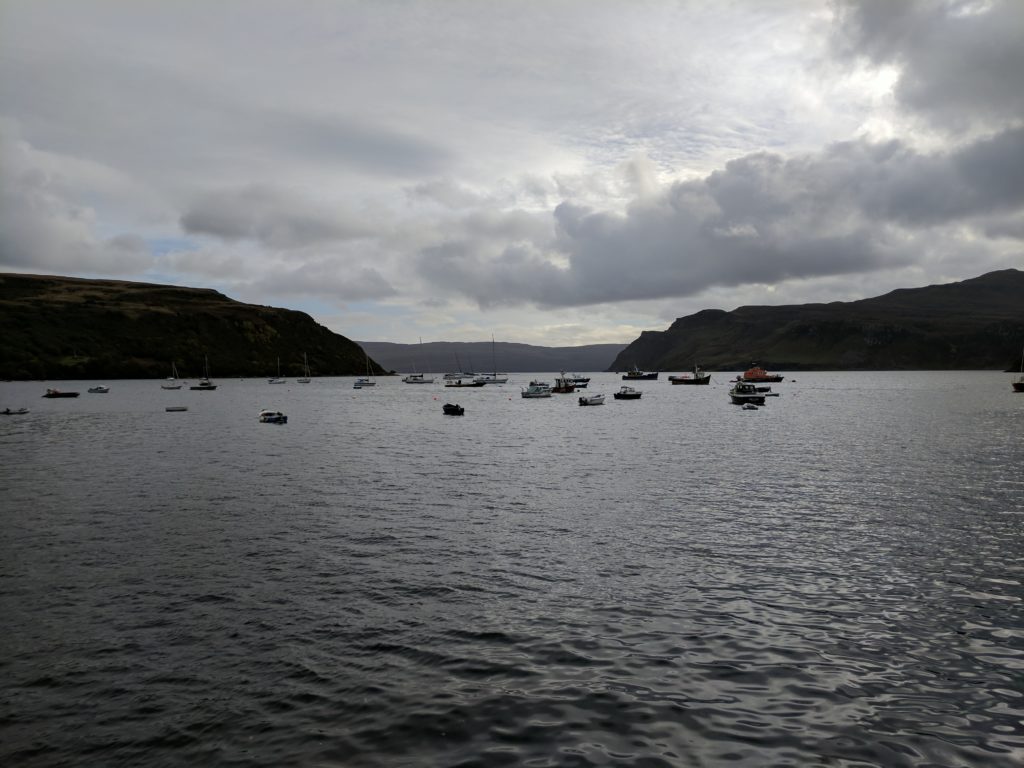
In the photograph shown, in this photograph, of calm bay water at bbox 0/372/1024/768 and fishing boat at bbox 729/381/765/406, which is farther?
fishing boat at bbox 729/381/765/406

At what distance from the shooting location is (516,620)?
1891cm

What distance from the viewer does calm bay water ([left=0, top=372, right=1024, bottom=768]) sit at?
1278 cm

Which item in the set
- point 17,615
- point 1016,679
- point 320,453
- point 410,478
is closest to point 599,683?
point 1016,679

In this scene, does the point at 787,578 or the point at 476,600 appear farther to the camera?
the point at 787,578

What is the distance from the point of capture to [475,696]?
14.4 metres

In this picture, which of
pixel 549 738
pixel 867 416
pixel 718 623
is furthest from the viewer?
pixel 867 416

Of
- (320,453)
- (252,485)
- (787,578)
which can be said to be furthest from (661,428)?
(787,578)

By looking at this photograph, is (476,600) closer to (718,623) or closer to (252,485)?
(718,623)

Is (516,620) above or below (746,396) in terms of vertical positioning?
below

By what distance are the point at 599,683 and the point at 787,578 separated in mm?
10379

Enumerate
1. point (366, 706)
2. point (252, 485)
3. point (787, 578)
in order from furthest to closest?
point (252, 485) < point (787, 578) < point (366, 706)

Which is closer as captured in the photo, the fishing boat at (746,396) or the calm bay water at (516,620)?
the calm bay water at (516,620)

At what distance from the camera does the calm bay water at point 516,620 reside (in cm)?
1278

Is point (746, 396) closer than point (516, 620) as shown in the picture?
No
